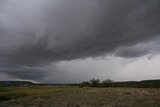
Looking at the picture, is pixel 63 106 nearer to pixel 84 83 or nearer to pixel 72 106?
pixel 72 106

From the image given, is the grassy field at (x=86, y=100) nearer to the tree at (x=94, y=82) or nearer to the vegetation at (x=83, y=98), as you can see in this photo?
the vegetation at (x=83, y=98)

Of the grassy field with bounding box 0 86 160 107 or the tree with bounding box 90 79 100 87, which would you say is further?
the tree with bounding box 90 79 100 87

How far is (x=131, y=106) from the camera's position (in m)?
35.8

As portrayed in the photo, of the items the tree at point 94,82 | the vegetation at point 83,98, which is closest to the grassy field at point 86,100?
the vegetation at point 83,98

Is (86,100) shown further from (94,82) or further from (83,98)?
(94,82)

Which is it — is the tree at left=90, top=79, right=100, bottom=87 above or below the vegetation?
above

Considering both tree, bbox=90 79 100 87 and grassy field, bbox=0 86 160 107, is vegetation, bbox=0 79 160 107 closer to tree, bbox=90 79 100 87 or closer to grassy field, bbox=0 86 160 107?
grassy field, bbox=0 86 160 107

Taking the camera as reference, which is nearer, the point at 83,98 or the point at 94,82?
the point at 83,98

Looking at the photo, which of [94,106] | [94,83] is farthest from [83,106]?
[94,83]

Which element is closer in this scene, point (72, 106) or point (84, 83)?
point (72, 106)

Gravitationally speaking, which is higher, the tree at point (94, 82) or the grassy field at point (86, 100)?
the tree at point (94, 82)

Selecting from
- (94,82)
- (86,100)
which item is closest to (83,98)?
(86,100)

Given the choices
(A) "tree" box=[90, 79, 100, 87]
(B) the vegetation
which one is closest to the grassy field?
(B) the vegetation

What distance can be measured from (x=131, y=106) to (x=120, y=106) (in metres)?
1.35
